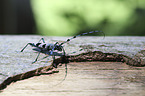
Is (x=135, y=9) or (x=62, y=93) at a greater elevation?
(x=135, y=9)

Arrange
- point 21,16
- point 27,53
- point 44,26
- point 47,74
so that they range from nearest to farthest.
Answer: point 47,74
point 27,53
point 44,26
point 21,16

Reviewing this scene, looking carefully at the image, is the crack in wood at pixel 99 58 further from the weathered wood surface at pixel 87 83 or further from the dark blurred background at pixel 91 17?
the dark blurred background at pixel 91 17

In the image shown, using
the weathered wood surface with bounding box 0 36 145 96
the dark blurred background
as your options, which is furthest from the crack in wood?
the dark blurred background

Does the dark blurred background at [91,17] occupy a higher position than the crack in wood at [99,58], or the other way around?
the dark blurred background at [91,17]

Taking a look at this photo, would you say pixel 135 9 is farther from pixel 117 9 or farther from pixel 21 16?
pixel 21 16

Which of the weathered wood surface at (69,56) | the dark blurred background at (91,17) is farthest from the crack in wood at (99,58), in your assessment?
the dark blurred background at (91,17)

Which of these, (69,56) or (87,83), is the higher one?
(69,56)

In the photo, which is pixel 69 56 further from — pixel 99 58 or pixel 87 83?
pixel 87 83

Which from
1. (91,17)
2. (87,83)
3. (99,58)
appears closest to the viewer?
(87,83)

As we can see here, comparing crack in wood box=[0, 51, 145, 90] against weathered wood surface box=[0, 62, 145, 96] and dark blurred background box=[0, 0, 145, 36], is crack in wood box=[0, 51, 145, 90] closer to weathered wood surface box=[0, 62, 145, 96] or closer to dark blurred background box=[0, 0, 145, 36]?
weathered wood surface box=[0, 62, 145, 96]

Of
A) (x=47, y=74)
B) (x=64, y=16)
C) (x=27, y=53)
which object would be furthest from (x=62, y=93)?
(x=64, y=16)

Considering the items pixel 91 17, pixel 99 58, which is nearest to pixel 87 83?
pixel 99 58
